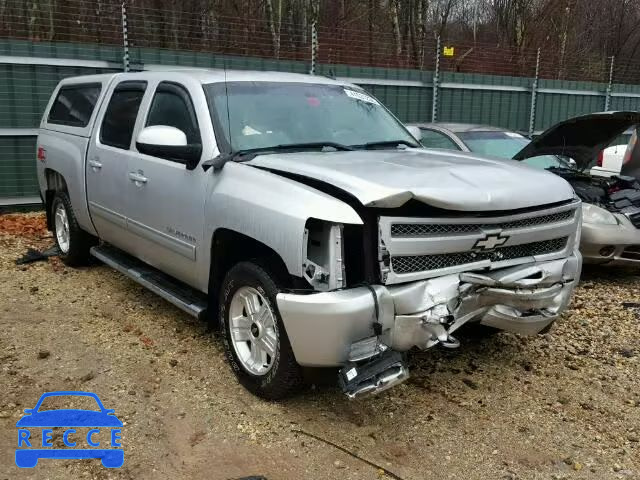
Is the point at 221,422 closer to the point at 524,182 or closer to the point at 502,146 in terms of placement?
the point at 524,182

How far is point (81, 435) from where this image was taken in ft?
10.7

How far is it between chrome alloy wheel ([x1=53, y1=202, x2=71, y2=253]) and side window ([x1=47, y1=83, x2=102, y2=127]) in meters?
0.89

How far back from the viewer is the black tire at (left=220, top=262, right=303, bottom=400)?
3357 mm

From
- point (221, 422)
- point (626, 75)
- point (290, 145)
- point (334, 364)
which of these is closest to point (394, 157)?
point (290, 145)

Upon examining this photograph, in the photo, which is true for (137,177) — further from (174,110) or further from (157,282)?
(157,282)

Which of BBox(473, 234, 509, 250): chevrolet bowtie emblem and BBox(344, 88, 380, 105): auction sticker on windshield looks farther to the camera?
BBox(344, 88, 380, 105): auction sticker on windshield

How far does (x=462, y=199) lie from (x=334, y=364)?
1055mm

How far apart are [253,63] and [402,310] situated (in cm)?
873

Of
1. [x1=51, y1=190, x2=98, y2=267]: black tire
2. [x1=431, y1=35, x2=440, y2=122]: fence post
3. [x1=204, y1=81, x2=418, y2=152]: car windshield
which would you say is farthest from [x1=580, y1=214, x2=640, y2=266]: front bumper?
[x1=431, y1=35, x2=440, y2=122]: fence post

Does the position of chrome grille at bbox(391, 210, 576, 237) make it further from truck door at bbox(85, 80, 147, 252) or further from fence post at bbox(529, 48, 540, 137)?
fence post at bbox(529, 48, 540, 137)

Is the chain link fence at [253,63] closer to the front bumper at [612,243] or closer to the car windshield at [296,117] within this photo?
the car windshield at [296,117]

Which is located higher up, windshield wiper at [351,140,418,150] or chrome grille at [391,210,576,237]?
windshield wiper at [351,140,418,150]

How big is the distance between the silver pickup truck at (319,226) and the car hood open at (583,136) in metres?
2.54

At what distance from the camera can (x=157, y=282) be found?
4.72m
